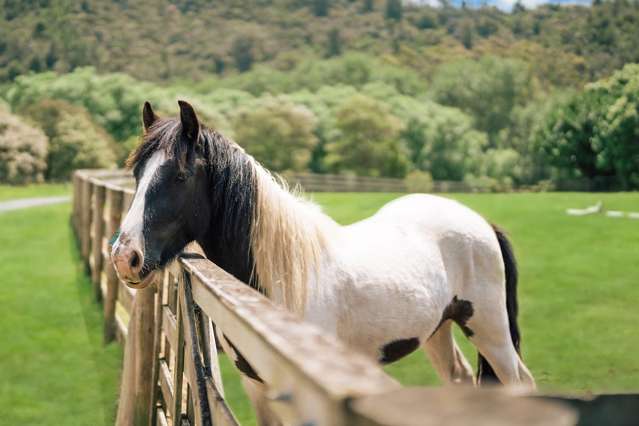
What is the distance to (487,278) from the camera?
4316mm

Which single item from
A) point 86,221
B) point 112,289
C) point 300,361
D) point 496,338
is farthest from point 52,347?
point 300,361

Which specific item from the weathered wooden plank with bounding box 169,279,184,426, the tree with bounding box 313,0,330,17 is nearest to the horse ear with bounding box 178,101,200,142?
the weathered wooden plank with bounding box 169,279,184,426

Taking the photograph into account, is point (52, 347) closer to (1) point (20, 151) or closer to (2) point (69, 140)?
(1) point (20, 151)

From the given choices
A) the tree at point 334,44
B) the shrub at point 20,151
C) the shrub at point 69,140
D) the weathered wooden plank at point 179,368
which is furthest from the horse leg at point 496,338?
the tree at point 334,44

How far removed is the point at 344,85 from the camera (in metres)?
97.2

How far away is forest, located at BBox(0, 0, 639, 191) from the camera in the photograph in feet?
134

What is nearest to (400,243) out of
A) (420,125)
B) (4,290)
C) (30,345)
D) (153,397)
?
(153,397)

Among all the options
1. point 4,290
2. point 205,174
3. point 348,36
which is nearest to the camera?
point 205,174

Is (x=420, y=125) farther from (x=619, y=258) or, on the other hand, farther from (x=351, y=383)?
(x=351, y=383)

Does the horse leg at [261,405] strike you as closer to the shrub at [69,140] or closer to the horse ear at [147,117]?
the horse ear at [147,117]

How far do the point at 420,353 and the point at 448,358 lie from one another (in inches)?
127

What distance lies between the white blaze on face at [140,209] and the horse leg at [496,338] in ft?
7.05

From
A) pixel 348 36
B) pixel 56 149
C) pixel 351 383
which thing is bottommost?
pixel 56 149

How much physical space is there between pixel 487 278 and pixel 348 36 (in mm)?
131299
